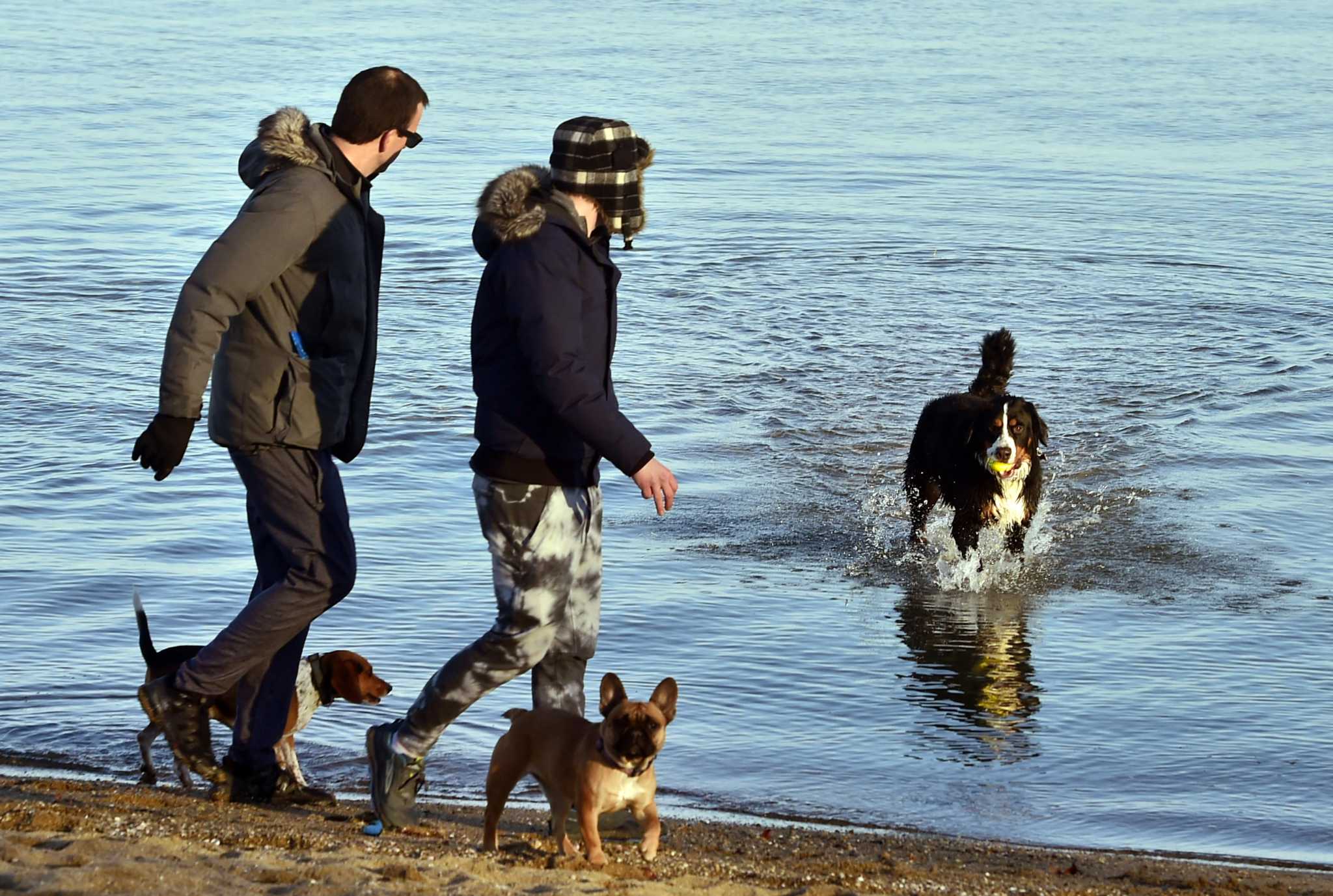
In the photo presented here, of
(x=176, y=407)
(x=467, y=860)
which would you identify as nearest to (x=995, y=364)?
(x=467, y=860)

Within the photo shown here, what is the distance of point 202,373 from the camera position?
4551mm

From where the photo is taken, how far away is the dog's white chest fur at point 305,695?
570 cm

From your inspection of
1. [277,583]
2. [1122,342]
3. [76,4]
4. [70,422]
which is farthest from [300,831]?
[76,4]

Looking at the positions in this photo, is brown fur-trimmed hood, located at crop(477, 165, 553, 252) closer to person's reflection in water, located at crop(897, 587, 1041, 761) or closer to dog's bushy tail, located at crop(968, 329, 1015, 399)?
person's reflection in water, located at crop(897, 587, 1041, 761)

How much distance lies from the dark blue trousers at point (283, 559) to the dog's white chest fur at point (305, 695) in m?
0.61

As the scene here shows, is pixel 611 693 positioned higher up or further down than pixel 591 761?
higher up

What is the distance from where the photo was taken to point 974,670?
24.7 ft

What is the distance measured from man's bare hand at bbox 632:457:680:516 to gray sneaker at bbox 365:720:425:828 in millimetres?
998

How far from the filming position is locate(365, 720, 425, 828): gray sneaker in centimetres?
490

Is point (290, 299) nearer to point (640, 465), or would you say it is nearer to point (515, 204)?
point (515, 204)

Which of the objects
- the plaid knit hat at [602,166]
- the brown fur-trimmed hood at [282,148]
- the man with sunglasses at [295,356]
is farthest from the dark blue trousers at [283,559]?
the plaid knit hat at [602,166]

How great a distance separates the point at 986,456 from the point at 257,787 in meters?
4.78

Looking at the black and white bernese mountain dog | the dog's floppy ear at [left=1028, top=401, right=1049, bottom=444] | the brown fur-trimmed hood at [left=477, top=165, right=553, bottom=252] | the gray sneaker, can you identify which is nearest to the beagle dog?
the gray sneaker

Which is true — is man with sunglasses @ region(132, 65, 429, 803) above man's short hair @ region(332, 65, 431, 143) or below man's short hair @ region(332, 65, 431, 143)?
below
